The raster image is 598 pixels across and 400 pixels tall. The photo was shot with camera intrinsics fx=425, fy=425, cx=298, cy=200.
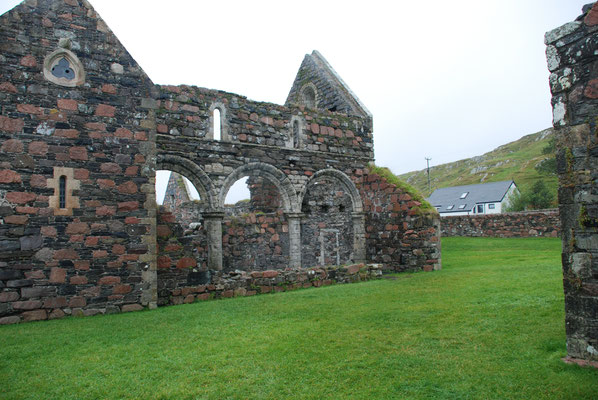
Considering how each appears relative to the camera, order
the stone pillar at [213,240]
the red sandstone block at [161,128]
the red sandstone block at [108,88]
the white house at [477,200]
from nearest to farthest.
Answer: the red sandstone block at [108,88] < the red sandstone block at [161,128] < the stone pillar at [213,240] < the white house at [477,200]

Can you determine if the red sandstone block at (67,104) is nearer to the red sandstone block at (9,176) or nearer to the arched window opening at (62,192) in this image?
the arched window opening at (62,192)

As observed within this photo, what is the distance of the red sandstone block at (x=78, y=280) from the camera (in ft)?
28.4

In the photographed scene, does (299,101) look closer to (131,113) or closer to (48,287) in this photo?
(131,113)

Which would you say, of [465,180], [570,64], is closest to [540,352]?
[570,64]

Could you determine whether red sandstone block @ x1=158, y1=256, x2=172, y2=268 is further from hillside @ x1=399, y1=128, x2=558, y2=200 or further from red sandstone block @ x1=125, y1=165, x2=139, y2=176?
hillside @ x1=399, y1=128, x2=558, y2=200

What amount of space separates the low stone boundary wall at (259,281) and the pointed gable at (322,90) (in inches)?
309

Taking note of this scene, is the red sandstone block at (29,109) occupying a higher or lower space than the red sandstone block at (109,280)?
higher

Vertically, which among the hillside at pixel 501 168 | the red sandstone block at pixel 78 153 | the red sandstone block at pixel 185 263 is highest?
the hillside at pixel 501 168

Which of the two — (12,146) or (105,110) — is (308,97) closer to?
(105,110)

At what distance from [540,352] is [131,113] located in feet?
28.9

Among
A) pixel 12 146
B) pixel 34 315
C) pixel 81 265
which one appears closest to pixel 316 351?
pixel 81 265

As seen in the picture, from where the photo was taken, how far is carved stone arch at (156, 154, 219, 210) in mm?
12680

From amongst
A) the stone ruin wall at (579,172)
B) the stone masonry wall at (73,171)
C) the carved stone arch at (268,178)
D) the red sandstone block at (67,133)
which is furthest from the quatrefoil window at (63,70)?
the stone ruin wall at (579,172)

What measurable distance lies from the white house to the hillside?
10.7m
